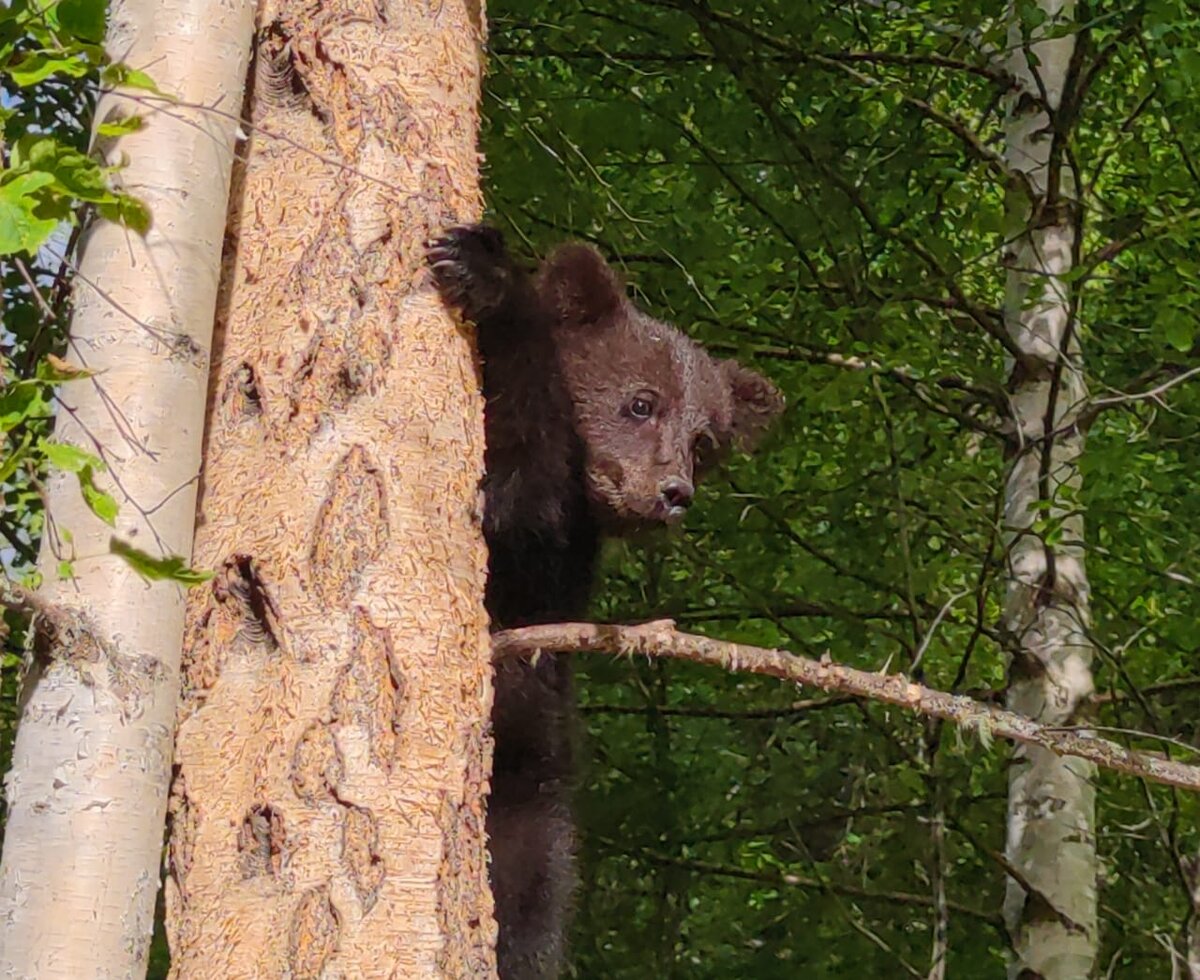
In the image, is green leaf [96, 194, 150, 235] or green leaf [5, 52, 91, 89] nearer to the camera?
green leaf [5, 52, 91, 89]

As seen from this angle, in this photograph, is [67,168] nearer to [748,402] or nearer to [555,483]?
[555,483]

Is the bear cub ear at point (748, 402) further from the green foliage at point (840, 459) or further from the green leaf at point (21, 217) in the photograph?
the green leaf at point (21, 217)

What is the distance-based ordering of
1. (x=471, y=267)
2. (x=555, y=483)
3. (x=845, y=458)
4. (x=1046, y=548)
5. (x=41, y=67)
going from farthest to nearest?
(x=845, y=458), (x=1046, y=548), (x=555, y=483), (x=471, y=267), (x=41, y=67)

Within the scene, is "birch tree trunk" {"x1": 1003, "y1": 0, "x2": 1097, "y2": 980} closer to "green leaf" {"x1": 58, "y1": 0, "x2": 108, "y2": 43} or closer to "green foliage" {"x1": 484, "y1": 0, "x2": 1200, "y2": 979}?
"green foliage" {"x1": 484, "y1": 0, "x2": 1200, "y2": 979}

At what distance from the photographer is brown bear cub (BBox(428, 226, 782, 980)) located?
13.7ft

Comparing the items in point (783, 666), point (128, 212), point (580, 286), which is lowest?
point (783, 666)

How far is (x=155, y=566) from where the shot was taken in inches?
78.9

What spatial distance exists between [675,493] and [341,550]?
204 centimetres

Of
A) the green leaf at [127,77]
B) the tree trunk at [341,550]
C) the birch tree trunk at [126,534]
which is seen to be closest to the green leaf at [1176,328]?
the tree trunk at [341,550]

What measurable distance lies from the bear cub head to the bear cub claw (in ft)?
3.58

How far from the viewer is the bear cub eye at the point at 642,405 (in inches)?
181

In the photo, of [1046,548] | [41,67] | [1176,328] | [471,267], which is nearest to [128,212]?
[41,67]

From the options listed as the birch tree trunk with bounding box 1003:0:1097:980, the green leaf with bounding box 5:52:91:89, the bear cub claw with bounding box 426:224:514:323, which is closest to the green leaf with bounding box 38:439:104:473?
the green leaf with bounding box 5:52:91:89

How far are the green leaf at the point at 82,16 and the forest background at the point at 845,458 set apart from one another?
139 inches
